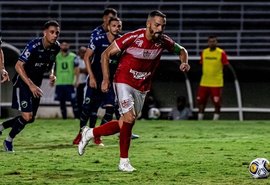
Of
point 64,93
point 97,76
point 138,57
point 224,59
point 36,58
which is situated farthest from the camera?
point 64,93

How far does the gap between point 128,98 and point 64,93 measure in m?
11.6

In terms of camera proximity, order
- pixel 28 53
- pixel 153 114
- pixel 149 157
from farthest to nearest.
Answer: pixel 153 114, pixel 28 53, pixel 149 157

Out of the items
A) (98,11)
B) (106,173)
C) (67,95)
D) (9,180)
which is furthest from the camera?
(98,11)

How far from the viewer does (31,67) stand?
12273 millimetres

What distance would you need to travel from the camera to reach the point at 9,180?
8914 mm

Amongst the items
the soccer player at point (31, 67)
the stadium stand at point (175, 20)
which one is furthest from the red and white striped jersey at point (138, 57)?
the stadium stand at point (175, 20)

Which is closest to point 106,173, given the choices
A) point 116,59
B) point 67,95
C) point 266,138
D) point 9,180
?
point 9,180

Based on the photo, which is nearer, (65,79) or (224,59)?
(224,59)

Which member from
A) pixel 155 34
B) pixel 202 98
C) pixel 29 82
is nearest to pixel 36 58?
pixel 29 82

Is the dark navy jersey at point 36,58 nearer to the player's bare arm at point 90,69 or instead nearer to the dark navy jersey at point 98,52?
the player's bare arm at point 90,69

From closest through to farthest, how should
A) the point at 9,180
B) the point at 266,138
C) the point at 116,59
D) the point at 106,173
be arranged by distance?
the point at 9,180 < the point at 106,173 < the point at 116,59 < the point at 266,138

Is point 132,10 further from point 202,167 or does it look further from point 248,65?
point 202,167

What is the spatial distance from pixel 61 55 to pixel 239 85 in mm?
4581

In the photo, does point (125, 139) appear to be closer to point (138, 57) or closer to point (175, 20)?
point (138, 57)
